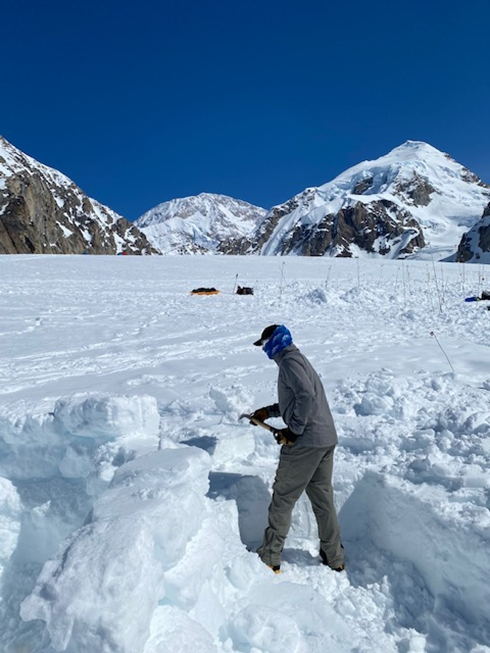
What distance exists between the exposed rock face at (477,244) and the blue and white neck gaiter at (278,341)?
125 metres

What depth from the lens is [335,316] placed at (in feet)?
37.2

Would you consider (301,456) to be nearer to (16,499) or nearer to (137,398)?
(137,398)

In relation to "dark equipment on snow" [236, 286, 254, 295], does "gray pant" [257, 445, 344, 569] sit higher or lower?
lower

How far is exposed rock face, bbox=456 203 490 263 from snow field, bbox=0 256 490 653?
123216 mm

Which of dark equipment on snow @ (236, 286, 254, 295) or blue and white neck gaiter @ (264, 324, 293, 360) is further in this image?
dark equipment on snow @ (236, 286, 254, 295)

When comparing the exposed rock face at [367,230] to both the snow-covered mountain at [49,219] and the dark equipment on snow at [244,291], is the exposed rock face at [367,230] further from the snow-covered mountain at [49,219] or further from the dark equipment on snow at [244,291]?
the dark equipment on snow at [244,291]

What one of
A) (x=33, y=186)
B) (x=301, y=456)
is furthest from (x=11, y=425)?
(x=33, y=186)

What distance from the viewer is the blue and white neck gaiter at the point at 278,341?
339 cm

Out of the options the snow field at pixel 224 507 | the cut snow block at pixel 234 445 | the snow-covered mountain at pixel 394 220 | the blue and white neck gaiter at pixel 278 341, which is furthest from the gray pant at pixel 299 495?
the snow-covered mountain at pixel 394 220

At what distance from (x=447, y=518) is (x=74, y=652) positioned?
255 cm

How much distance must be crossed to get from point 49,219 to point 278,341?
107083mm

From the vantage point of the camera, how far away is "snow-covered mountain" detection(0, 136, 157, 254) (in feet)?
263

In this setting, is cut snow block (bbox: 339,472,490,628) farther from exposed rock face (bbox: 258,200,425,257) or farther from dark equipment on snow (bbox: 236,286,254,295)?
exposed rock face (bbox: 258,200,425,257)

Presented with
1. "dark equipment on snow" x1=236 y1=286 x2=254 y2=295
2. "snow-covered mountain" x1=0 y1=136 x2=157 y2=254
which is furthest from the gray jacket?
"snow-covered mountain" x1=0 y1=136 x2=157 y2=254
